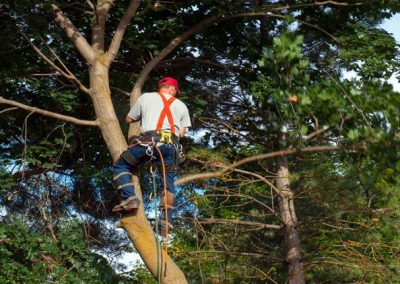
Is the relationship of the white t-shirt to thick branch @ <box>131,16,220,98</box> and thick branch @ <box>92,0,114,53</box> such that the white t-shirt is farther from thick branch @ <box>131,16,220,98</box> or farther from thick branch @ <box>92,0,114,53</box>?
thick branch @ <box>92,0,114,53</box>

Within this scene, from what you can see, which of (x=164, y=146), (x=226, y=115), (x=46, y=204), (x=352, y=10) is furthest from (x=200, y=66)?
(x=164, y=146)

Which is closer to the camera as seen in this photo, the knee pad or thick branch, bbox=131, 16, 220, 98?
the knee pad

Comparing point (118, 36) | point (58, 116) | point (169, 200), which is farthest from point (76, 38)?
point (169, 200)

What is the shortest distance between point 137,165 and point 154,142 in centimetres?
29

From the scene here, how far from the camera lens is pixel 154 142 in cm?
559

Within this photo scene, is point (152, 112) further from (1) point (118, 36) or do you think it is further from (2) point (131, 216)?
(1) point (118, 36)

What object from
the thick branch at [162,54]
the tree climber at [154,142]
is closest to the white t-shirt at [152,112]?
the tree climber at [154,142]

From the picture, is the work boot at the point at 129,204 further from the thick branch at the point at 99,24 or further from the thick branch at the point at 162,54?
the thick branch at the point at 99,24

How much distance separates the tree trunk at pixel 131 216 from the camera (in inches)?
213

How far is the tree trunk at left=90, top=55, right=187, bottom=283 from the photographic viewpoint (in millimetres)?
5418

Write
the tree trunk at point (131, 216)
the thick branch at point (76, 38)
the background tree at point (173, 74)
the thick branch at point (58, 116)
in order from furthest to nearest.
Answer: the background tree at point (173, 74)
the thick branch at point (76, 38)
the thick branch at point (58, 116)
the tree trunk at point (131, 216)

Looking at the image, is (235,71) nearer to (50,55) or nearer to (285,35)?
(50,55)

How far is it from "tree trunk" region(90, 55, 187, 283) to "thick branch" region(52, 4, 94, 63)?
160 millimetres

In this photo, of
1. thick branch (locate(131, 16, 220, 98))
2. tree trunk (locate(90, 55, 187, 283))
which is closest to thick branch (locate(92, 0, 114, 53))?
tree trunk (locate(90, 55, 187, 283))
